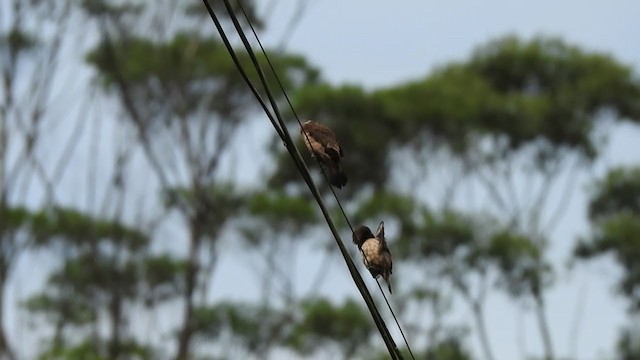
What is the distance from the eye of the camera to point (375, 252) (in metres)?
1.40

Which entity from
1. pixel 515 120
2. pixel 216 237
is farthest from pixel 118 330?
pixel 515 120

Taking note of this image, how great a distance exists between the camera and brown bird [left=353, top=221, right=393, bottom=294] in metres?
1.40

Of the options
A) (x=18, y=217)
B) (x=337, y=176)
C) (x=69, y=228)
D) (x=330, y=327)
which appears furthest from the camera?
(x=330, y=327)

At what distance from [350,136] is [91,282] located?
16.5 feet

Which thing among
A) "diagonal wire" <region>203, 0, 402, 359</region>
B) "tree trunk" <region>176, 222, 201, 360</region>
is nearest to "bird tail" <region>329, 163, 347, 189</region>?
"diagonal wire" <region>203, 0, 402, 359</region>

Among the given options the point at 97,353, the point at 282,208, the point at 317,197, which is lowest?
the point at 317,197

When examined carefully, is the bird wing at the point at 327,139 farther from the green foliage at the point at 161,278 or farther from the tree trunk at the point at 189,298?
the green foliage at the point at 161,278

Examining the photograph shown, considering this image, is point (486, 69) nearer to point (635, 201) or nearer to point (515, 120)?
point (515, 120)

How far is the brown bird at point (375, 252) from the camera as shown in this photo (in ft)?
4.58

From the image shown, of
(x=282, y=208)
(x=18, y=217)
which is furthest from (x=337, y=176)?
(x=282, y=208)

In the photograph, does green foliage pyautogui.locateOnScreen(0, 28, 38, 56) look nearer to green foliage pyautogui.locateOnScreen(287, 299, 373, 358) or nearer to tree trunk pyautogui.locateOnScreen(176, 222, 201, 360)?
tree trunk pyautogui.locateOnScreen(176, 222, 201, 360)

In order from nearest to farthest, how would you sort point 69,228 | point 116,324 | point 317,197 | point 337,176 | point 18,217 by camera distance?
point 317,197 → point 337,176 → point 116,324 → point 18,217 → point 69,228

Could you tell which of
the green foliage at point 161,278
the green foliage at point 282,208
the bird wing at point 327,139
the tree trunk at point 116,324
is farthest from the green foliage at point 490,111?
the bird wing at point 327,139

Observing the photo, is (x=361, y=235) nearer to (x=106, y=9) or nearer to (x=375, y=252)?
(x=375, y=252)
